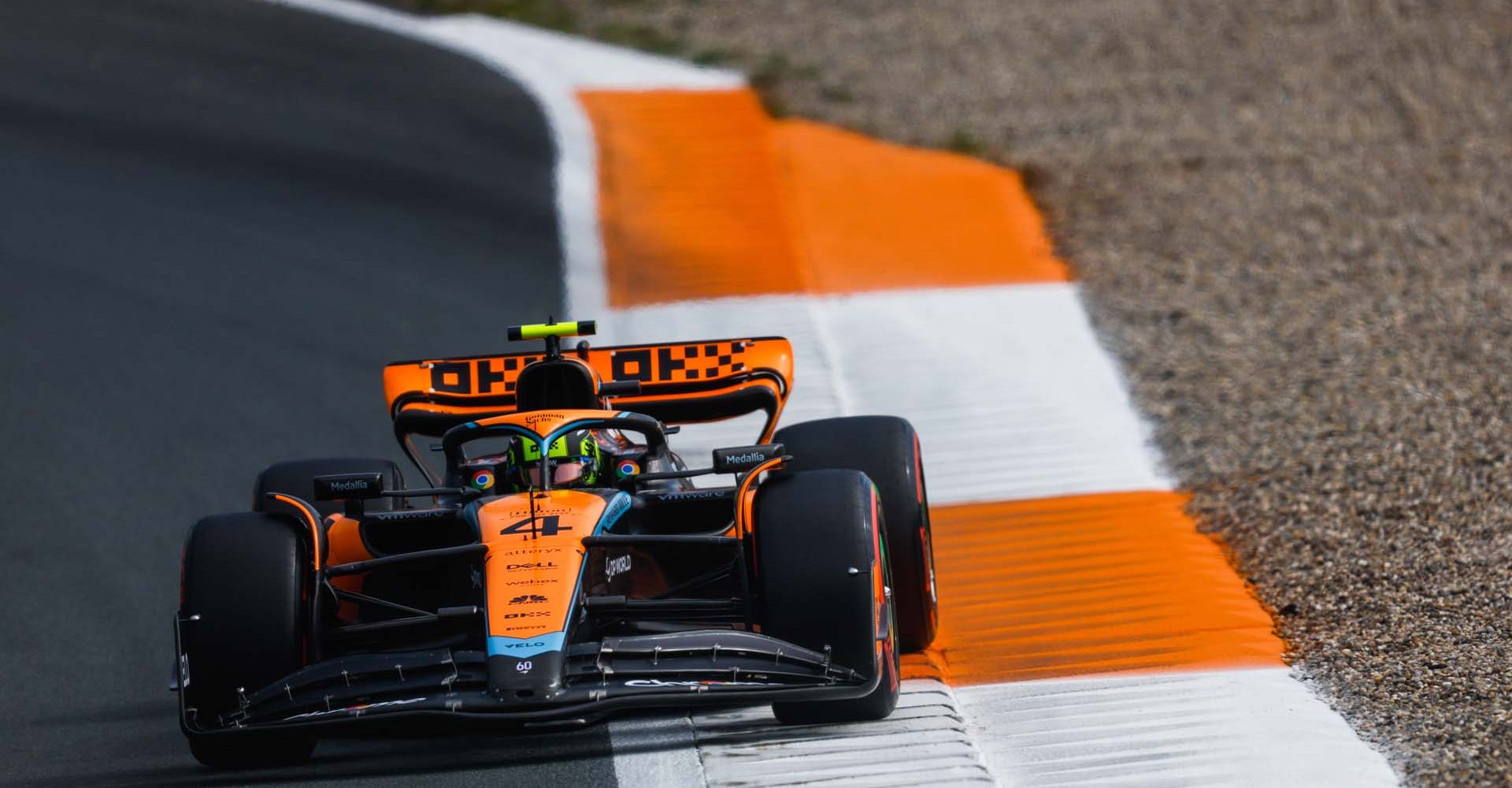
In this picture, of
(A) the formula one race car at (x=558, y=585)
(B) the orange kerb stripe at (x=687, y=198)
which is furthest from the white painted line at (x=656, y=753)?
(B) the orange kerb stripe at (x=687, y=198)

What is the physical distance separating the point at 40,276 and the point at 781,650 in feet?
29.8

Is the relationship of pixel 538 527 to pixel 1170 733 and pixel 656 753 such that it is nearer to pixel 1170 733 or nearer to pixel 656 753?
pixel 656 753

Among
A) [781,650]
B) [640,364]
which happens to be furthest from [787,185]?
[781,650]

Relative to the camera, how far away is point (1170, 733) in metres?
6.79

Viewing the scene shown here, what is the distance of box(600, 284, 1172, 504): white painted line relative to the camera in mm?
10570

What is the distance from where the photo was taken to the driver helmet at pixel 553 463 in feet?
23.5

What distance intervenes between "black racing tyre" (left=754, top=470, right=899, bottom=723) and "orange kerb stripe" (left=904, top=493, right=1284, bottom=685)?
55.4 inches

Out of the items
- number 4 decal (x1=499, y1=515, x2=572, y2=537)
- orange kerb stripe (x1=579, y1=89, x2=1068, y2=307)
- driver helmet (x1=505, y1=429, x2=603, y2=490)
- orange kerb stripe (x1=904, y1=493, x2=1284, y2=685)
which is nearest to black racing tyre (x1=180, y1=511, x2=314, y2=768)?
number 4 decal (x1=499, y1=515, x2=572, y2=537)

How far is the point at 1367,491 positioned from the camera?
915cm

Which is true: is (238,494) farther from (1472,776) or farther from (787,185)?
(1472,776)

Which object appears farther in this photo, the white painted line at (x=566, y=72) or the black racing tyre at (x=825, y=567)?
the white painted line at (x=566, y=72)

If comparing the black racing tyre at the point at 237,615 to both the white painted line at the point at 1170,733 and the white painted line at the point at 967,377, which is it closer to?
the white painted line at the point at 1170,733

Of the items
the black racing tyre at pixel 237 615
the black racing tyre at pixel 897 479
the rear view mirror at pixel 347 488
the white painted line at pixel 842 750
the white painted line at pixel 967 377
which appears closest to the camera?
the black racing tyre at pixel 237 615

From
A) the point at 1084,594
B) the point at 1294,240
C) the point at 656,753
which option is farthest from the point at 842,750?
the point at 1294,240
